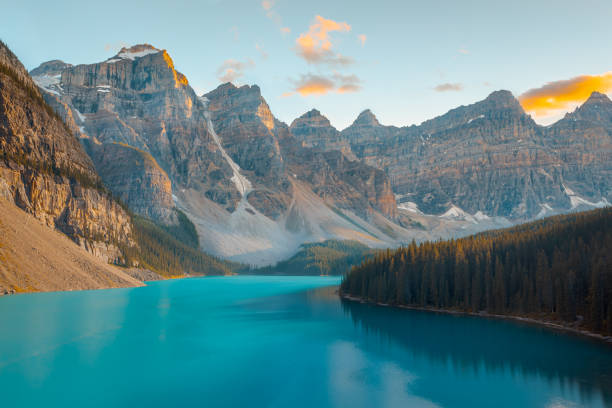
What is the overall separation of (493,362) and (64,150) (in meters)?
99.5

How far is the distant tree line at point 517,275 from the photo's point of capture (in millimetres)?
51719

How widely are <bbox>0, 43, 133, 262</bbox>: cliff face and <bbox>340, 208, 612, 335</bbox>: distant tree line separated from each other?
197 ft

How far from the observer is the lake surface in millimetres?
28281

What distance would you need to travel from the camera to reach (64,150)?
106 m

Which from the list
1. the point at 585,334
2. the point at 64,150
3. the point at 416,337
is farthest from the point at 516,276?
the point at 64,150

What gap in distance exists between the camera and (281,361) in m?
38.2

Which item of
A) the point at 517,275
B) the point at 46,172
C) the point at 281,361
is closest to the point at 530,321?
the point at 517,275

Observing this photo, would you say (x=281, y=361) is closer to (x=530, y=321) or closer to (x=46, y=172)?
(x=530, y=321)

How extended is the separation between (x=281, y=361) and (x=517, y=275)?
130 feet

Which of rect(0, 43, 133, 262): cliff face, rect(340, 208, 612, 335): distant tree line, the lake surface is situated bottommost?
the lake surface

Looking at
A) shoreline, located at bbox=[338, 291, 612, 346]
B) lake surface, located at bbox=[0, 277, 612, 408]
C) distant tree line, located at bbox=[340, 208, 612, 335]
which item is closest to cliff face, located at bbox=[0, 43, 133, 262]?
lake surface, located at bbox=[0, 277, 612, 408]

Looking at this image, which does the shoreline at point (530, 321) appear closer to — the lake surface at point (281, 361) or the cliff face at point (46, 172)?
the lake surface at point (281, 361)

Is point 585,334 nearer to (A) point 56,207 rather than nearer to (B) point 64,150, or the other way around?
(A) point 56,207

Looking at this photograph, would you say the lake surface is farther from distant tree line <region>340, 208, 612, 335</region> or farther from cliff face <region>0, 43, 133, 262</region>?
cliff face <region>0, 43, 133, 262</region>
